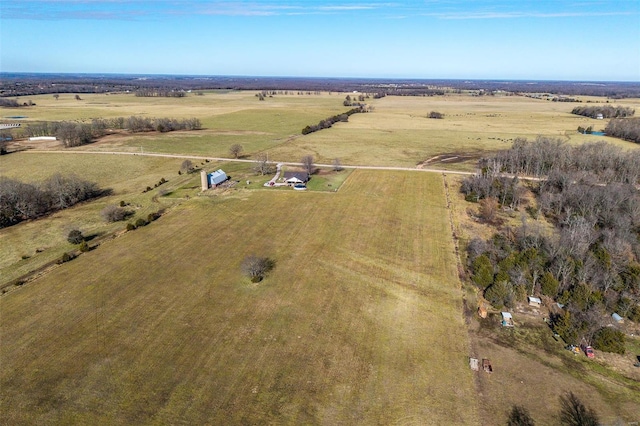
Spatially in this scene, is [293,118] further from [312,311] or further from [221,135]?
[312,311]

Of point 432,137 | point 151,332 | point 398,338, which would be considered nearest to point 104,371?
point 151,332

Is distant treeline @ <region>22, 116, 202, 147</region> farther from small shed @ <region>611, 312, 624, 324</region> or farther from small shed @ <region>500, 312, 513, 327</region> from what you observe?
small shed @ <region>611, 312, 624, 324</region>

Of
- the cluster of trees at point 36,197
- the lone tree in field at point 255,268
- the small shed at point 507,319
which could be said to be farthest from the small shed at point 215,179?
the small shed at point 507,319

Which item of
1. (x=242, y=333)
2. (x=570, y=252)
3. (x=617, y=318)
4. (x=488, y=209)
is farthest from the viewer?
(x=488, y=209)

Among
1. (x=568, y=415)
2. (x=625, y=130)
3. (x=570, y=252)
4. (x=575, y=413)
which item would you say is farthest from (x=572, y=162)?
(x=568, y=415)

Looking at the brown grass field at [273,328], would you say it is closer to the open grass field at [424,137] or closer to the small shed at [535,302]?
the small shed at [535,302]

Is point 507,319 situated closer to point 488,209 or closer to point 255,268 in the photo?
point 255,268
